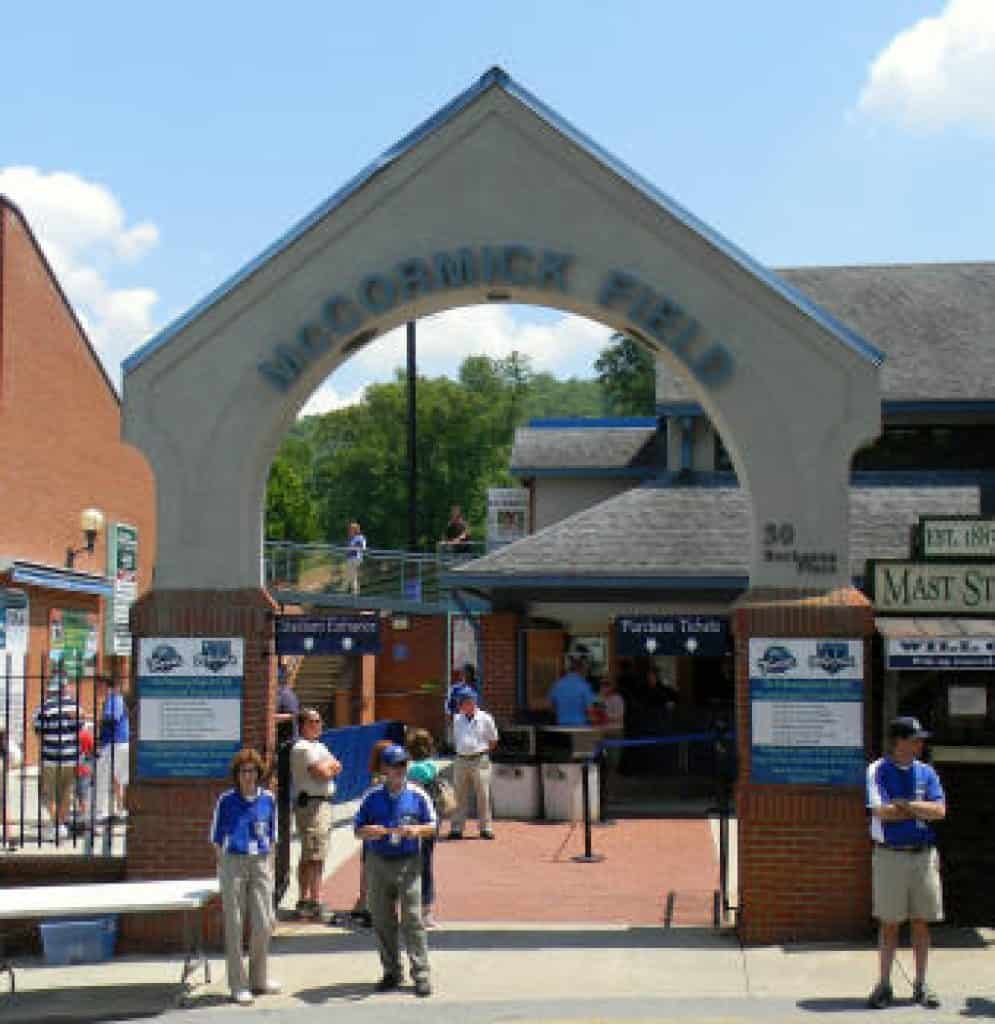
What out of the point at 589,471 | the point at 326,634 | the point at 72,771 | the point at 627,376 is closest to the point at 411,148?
the point at 326,634

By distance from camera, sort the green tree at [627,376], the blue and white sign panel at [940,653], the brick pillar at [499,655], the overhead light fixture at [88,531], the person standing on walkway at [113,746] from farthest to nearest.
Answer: the green tree at [627,376] → the overhead light fixture at [88,531] → the brick pillar at [499,655] → the person standing on walkway at [113,746] → the blue and white sign panel at [940,653]

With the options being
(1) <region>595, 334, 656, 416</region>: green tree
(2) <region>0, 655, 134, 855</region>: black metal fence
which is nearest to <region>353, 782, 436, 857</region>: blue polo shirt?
(2) <region>0, 655, 134, 855</region>: black metal fence

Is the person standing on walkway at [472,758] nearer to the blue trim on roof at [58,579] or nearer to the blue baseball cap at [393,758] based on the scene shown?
the blue baseball cap at [393,758]

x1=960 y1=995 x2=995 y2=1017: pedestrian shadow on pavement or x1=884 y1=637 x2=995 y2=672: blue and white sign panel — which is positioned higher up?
x1=884 y1=637 x2=995 y2=672: blue and white sign panel

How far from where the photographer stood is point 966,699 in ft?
36.4

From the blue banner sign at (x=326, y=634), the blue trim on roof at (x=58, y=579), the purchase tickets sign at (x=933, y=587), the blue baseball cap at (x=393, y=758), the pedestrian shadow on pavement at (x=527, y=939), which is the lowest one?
the pedestrian shadow on pavement at (x=527, y=939)

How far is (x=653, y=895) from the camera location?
12742 mm

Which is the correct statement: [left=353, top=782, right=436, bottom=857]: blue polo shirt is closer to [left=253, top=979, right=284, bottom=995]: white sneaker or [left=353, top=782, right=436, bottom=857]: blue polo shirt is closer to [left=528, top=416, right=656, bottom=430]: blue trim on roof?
[left=253, top=979, right=284, bottom=995]: white sneaker

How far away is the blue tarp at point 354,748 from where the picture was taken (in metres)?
18.1

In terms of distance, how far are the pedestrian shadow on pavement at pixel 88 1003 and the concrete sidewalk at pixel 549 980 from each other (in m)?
0.01

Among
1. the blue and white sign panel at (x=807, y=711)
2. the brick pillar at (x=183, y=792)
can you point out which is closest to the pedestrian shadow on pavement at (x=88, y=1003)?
the brick pillar at (x=183, y=792)

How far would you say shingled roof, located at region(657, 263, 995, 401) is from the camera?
22.1 m

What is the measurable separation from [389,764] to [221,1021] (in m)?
1.90

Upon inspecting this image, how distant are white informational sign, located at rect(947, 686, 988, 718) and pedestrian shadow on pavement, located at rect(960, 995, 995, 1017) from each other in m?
2.57
